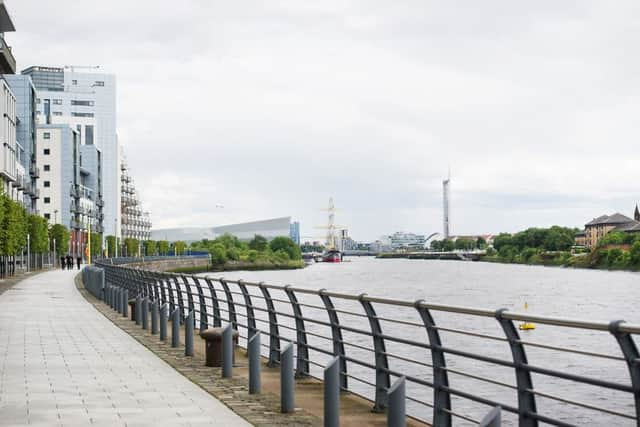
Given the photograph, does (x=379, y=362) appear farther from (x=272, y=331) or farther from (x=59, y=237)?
(x=59, y=237)

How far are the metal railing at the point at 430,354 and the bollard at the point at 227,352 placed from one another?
518mm

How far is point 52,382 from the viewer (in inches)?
514

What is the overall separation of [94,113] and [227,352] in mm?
186532

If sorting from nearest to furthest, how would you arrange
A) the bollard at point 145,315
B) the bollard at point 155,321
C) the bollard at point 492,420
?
1. the bollard at point 492,420
2. the bollard at point 155,321
3. the bollard at point 145,315

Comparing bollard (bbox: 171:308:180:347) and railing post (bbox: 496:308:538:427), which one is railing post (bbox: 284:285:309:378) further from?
railing post (bbox: 496:308:538:427)

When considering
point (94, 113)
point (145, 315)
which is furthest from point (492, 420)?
point (94, 113)

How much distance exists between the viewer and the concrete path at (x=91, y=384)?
10195mm

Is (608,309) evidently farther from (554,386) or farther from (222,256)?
(222,256)

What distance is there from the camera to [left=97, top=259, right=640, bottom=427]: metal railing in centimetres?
732

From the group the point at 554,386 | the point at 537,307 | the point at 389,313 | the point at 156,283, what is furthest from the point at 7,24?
the point at 554,386

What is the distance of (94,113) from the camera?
632 ft

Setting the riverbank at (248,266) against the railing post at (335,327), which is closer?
the railing post at (335,327)

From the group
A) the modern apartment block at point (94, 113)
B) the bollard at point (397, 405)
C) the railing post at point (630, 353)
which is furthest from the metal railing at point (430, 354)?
the modern apartment block at point (94, 113)

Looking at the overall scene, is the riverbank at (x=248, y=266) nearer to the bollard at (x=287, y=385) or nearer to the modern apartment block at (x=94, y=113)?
the modern apartment block at (x=94, y=113)
